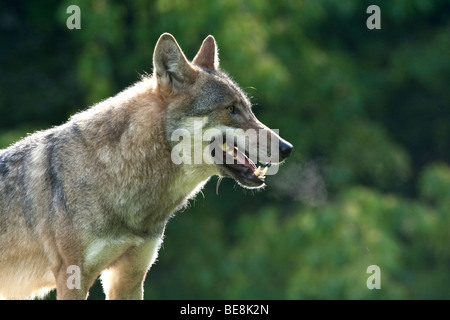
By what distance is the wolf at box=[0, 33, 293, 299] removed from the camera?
5289 millimetres

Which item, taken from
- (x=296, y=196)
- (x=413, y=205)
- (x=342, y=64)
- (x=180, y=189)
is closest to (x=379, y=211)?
(x=413, y=205)

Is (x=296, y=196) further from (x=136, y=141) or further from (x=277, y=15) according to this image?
(x=136, y=141)

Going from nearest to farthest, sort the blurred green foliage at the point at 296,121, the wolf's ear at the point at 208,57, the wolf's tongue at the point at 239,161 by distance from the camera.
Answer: the wolf's tongue at the point at 239,161
the wolf's ear at the point at 208,57
the blurred green foliage at the point at 296,121

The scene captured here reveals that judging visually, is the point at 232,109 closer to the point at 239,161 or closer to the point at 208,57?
the point at 239,161

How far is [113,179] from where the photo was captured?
5387mm

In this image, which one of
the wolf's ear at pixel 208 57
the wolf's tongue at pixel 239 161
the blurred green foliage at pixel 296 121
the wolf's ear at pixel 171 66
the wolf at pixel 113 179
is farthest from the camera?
the blurred green foliage at pixel 296 121

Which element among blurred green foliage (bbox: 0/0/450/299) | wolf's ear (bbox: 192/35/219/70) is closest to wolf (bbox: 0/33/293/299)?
wolf's ear (bbox: 192/35/219/70)

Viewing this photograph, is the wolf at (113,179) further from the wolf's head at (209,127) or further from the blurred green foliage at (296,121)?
the blurred green foliage at (296,121)

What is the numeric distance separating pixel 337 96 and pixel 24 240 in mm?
11060

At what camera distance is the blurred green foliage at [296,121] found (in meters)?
13.5

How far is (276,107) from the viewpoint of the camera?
15.4m

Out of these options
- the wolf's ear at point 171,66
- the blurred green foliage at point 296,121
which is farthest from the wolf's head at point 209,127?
the blurred green foliage at point 296,121

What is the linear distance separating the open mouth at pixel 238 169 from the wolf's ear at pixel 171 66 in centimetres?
52

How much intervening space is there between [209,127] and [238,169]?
34 cm
